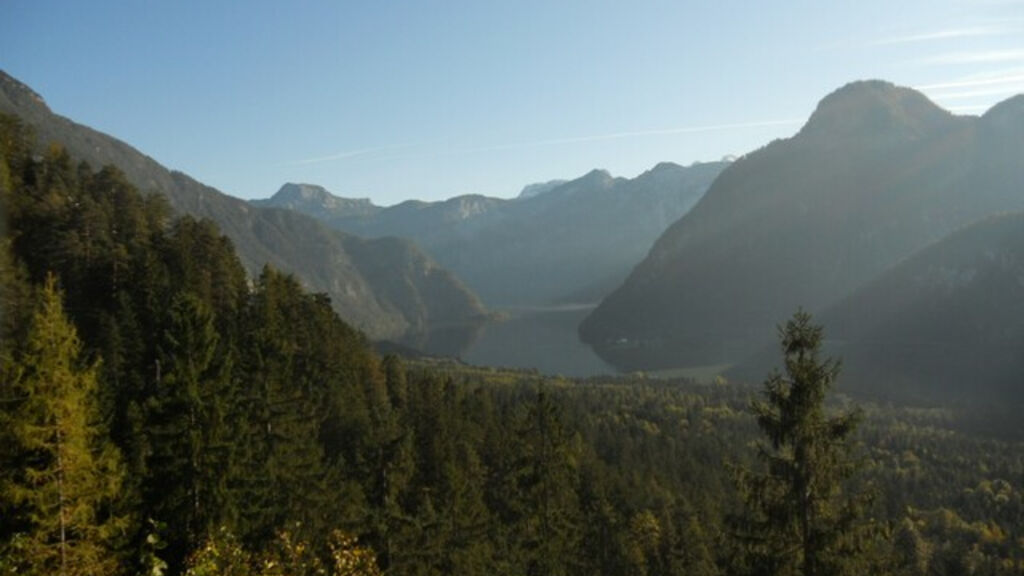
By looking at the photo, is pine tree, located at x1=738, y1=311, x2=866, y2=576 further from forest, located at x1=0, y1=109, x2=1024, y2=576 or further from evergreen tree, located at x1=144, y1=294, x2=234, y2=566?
evergreen tree, located at x1=144, y1=294, x2=234, y2=566

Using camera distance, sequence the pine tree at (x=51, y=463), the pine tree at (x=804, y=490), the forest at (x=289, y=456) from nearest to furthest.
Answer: the pine tree at (x=51, y=463), the forest at (x=289, y=456), the pine tree at (x=804, y=490)

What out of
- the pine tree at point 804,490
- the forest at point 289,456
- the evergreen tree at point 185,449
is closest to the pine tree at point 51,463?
the forest at point 289,456

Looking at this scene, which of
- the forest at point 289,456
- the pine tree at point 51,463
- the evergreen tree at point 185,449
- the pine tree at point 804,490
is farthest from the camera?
the evergreen tree at point 185,449

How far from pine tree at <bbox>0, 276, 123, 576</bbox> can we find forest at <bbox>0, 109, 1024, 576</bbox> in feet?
0.23

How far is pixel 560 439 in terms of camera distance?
37.6 metres

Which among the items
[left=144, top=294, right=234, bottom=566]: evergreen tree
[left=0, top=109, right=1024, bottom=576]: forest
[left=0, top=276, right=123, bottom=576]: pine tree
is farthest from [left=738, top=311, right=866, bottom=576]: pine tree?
[left=144, top=294, right=234, bottom=566]: evergreen tree

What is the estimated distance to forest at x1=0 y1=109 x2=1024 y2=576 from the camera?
1892 cm

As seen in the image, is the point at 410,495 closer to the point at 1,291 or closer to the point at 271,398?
the point at 271,398

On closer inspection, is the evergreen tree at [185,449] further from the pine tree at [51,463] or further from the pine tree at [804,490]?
the pine tree at [804,490]

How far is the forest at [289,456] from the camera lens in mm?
18922

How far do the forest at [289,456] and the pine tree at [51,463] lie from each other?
0.07m

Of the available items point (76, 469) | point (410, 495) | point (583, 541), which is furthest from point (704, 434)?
point (76, 469)

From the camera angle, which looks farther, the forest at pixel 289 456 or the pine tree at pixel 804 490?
the pine tree at pixel 804 490

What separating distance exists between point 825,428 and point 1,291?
4779 cm
